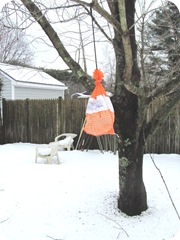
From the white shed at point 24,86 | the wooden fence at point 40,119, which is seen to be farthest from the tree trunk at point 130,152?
the white shed at point 24,86

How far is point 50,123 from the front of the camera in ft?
29.5

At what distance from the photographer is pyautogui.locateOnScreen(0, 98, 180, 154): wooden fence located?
23.7ft

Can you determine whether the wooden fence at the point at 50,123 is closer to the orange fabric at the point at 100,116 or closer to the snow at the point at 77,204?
the snow at the point at 77,204

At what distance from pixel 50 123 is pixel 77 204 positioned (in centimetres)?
538

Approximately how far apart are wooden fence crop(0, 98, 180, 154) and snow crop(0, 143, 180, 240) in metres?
1.31

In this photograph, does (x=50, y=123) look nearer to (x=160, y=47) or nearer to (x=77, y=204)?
(x=160, y=47)

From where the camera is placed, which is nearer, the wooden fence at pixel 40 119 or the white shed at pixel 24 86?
the wooden fence at pixel 40 119

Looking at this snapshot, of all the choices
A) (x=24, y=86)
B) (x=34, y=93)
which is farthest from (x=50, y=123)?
(x=34, y=93)

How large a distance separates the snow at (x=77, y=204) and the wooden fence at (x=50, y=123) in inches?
51.8

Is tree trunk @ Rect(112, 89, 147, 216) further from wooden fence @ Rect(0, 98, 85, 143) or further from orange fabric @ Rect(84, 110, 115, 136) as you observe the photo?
wooden fence @ Rect(0, 98, 85, 143)

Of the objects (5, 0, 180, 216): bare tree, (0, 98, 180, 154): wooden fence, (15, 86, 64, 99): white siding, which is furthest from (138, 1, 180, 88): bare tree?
(15, 86, 64, 99): white siding

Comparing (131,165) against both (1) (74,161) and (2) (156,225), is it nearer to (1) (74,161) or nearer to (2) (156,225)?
(2) (156,225)

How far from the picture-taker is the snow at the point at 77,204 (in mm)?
3121

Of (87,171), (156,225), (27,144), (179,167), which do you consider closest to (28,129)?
(27,144)
